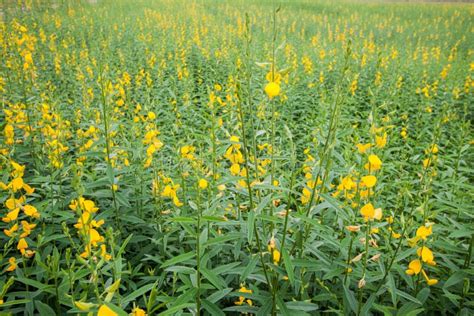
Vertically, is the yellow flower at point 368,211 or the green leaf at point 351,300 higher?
the yellow flower at point 368,211

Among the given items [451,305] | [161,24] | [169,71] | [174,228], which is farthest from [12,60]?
[161,24]

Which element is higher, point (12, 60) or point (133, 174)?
point (12, 60)

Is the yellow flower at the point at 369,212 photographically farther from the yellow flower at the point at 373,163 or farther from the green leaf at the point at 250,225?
the green leaf at the point at 250,225

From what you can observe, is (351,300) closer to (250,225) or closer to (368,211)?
(368,211)

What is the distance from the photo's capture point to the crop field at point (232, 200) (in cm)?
151

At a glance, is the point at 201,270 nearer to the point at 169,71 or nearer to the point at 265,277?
the point at 265,277

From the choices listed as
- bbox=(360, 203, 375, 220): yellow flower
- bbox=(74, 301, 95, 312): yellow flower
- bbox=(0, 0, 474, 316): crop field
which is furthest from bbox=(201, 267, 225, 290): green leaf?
bbox=(360, 203, 375, 220): yellow flower

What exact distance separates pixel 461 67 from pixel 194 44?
5842mm

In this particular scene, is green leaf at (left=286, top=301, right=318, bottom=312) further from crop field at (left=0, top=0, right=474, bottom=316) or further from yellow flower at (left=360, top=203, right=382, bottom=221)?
yellow flower at (left=360, top=203, right=382, bottom=221)

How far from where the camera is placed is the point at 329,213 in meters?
2.23

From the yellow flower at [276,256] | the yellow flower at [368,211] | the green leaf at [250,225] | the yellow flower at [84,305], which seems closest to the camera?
the yellow flower at [84,305]

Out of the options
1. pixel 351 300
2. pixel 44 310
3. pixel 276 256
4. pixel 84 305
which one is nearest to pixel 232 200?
pixel 276 256

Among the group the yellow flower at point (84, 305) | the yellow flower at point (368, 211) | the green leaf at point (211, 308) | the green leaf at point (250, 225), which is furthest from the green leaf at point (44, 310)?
the yellow flower at point (368, 211)

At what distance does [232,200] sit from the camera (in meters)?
2.24
